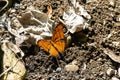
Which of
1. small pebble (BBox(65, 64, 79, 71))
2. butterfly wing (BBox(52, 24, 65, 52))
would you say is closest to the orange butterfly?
butterfly wing (BBox(52, 24, 65, 52))

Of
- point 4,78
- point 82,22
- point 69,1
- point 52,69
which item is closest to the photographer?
point 4,78

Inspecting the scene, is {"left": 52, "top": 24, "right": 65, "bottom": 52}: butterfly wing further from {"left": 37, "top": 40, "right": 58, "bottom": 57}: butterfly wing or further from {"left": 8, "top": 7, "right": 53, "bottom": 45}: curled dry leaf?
{"left": 8, "top": 7, "right": 53, "bottom": 45}: curled dry leaf

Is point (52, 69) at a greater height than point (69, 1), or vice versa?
point (69, 1)

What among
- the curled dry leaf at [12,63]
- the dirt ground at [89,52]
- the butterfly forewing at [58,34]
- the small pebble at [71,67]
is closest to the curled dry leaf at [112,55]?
the dirt ground at [89,52]

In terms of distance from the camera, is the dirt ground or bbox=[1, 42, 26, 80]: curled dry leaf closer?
bbox=[1, 42, 26, 80]: curled dry leaf

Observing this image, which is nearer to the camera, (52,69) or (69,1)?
(52,69)

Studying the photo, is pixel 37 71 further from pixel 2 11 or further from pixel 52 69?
pixel 2 11

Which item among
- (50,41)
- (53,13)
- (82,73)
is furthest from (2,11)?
(82,73)
